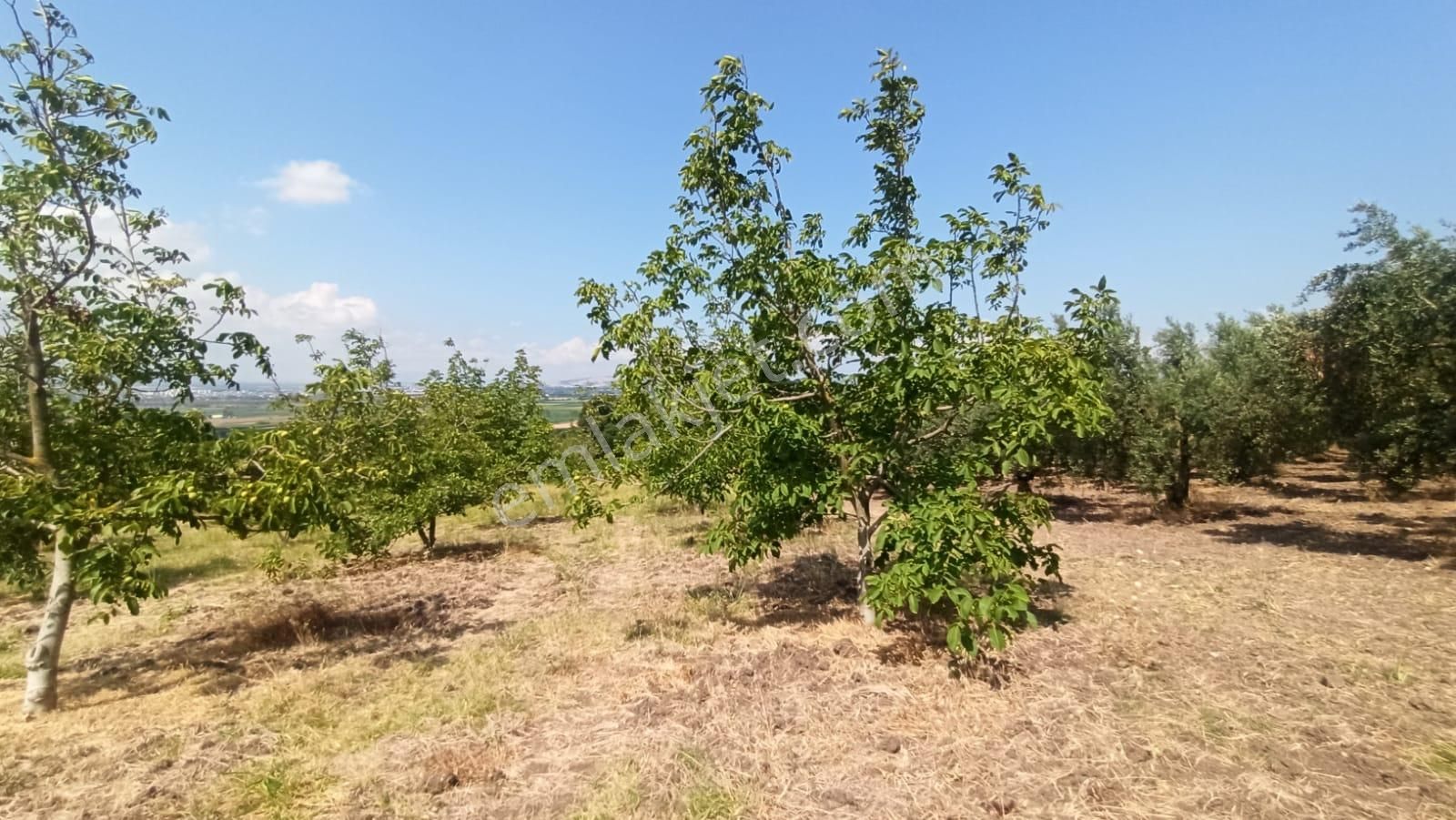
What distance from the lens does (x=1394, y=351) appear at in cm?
902

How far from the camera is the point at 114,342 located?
16.1 ft

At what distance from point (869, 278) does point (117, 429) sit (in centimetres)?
708

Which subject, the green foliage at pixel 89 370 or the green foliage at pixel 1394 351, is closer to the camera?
the green foliage at pixel 89 370

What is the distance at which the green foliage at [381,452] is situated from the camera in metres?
4.88

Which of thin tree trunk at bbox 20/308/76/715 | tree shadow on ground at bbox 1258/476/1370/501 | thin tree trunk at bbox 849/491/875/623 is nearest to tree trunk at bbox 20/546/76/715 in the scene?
thin tree trunk at bbox 20/308/76/715

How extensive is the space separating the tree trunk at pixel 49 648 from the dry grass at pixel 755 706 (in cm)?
23

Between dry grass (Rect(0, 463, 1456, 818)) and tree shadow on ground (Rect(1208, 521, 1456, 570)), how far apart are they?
109cm

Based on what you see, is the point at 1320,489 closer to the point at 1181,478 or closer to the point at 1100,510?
the point at 1181,478

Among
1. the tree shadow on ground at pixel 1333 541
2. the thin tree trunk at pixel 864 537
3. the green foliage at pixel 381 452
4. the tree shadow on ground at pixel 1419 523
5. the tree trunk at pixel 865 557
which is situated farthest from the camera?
the tree shadow on ground at pixel 1419 523

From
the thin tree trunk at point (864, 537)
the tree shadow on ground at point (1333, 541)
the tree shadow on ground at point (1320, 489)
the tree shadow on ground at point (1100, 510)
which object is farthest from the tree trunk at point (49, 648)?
the tree shadow on ground at point (1320, 489)

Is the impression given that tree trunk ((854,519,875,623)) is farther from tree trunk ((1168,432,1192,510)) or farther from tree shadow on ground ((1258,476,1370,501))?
tree shadow on ground ((1258,476,1370,501))

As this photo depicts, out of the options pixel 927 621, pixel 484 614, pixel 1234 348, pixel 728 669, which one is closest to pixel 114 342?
pixel 484 614

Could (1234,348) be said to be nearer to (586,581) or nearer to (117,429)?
(586,581)

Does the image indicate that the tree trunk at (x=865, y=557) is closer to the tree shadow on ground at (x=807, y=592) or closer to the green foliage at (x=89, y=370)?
the tree shadow on ground at (x=807, y=592)
